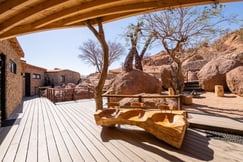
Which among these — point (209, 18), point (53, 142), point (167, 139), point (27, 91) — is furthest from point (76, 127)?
point (27, 91)

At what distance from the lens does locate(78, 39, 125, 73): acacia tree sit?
24000mm

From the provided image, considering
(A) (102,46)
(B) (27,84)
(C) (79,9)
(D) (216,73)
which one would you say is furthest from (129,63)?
(B) (27,84)

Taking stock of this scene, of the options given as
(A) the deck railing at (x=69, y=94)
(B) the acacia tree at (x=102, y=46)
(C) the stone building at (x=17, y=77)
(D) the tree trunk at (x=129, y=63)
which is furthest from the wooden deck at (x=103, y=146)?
(A) the deck railing at (x=69, y=94)

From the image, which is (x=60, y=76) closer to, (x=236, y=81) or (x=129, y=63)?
(x=129, y=63)

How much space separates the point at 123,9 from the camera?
2.96 meters

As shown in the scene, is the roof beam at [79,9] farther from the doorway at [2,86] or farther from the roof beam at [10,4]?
the doorway at [2,86]

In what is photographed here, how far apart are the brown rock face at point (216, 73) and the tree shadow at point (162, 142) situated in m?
7.33

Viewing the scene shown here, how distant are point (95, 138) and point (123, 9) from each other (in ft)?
9.31

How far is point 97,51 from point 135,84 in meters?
17.2

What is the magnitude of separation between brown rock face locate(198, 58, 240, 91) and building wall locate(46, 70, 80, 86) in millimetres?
16417

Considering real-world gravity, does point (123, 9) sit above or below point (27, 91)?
above

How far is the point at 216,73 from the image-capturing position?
9797mm

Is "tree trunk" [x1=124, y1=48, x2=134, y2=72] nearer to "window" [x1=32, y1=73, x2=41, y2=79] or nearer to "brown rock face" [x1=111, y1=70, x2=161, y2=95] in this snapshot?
"brown rock face" [x1=111, y1=70, x2=161, y2=95]

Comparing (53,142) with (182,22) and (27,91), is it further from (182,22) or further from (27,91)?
(27,91)
